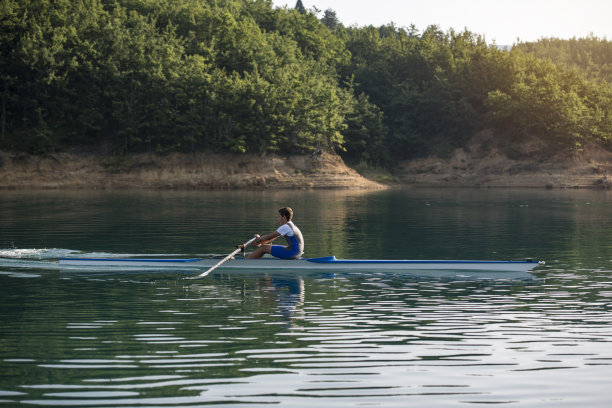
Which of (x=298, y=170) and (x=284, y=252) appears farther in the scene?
(x=298, y=170)

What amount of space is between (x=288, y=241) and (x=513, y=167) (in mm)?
76045

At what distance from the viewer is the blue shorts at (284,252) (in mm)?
21312

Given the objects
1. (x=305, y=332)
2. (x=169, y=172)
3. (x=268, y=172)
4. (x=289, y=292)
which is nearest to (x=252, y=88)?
(x=268, y=172)

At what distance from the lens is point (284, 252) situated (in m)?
21.4

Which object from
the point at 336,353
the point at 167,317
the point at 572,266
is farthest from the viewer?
the point at 572,266

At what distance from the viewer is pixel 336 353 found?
11.6 m

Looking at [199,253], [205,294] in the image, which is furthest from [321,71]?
[205,294]

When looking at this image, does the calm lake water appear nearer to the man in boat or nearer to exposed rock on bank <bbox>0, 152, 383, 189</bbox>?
the man in boat

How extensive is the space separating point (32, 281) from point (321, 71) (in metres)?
88.2

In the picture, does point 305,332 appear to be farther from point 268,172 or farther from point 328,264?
point 268,172

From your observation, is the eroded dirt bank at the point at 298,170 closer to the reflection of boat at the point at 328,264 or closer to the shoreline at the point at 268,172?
the shoreline at the point at 268,172

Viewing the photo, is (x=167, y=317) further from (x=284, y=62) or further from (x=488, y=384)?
(x=284, y=62)

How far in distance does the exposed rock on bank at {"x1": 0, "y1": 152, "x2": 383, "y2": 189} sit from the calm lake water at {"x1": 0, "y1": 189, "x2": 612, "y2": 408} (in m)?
51.1

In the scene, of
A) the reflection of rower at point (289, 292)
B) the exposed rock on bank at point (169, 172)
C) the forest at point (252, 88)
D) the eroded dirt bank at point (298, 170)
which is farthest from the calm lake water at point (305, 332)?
the forest at point (252, 88)
